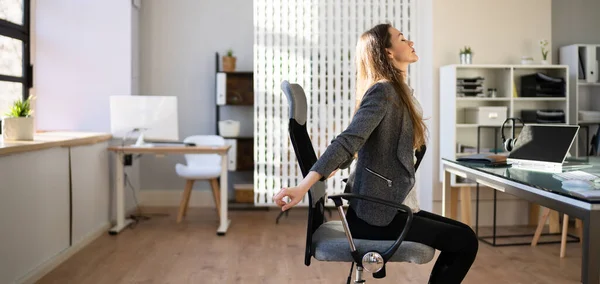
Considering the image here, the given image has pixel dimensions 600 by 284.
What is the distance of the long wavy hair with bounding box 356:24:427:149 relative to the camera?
97.3 inches

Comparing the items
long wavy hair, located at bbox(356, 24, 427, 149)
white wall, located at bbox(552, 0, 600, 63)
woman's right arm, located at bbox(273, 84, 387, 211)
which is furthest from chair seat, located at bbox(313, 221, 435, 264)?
white wall, located at bbox(552, 0, 600, 63)

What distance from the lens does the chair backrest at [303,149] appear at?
2.40 metres

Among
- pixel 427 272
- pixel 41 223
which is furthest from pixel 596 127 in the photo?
pixel 41 223

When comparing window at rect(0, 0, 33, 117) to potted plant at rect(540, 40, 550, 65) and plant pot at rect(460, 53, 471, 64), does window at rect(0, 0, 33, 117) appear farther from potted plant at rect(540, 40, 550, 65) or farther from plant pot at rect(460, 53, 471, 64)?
potted plant at rect(540, 40, 550, 65)

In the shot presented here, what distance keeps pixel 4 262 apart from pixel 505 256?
343 cm

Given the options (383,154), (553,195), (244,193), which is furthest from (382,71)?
(244,193)

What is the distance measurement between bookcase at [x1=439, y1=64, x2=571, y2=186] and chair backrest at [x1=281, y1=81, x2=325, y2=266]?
3.40 m

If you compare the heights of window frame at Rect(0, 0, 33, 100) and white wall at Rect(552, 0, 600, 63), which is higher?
white wall at Rect(552, 0, 600, 63)

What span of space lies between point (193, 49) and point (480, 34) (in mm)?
3230

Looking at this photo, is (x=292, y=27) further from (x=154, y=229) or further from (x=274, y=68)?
(x=154, y=229)

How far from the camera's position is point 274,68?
646 centimetres

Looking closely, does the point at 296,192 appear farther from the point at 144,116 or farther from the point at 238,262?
the point at 144,116

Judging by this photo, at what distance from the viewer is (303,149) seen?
2.44 meters

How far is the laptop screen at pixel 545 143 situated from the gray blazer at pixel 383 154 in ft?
4.28
